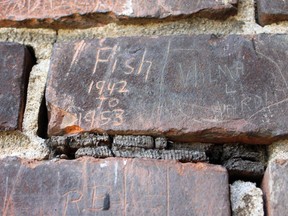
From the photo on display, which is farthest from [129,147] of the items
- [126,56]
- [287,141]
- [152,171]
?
[287,141]

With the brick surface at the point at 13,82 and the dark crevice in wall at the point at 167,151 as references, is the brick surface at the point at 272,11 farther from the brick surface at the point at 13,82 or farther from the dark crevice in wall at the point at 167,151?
the brick surface at the point at 13,82

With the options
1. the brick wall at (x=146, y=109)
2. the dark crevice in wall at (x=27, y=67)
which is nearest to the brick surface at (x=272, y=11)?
the brick wall at (x=146, y=109)

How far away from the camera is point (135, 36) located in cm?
95

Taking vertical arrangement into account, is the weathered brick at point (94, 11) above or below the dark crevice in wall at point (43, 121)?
above

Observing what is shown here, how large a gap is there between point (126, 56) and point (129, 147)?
18 centimetres

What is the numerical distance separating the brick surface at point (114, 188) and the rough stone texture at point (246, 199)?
1.2 inches

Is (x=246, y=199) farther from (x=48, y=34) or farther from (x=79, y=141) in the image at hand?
(x=48, y=34)

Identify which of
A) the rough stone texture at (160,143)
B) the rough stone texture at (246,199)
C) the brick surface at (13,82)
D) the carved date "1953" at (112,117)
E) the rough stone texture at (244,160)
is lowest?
the rough stone texture at (246,199)

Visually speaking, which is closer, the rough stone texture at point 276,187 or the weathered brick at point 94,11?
the rough stone texture at point 276,187

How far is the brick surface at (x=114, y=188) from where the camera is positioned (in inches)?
32.6

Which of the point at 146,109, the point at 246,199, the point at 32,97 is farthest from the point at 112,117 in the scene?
the point at 246,199

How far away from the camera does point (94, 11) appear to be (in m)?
0.97

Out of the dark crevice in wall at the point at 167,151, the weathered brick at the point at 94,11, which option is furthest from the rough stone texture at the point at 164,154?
the weathered brick at the point at 94,11

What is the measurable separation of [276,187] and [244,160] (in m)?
0.08
